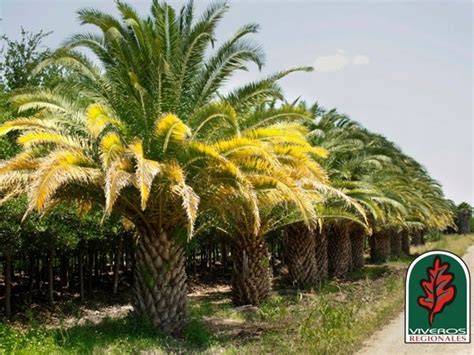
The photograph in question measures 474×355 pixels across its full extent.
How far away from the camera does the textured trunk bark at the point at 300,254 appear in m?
22.9

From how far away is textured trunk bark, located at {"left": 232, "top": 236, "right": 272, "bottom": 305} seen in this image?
725 inches

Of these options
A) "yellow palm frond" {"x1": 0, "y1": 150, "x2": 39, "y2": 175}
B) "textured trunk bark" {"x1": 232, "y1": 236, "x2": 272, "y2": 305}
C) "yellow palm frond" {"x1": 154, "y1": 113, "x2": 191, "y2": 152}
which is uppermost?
"yellow palm frond" {"x1": 154, "y1": 113, "x2": 191, "y2": 152}

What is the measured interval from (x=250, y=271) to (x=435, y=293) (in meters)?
10.1

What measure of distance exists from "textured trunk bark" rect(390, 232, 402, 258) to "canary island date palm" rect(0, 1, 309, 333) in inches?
1338

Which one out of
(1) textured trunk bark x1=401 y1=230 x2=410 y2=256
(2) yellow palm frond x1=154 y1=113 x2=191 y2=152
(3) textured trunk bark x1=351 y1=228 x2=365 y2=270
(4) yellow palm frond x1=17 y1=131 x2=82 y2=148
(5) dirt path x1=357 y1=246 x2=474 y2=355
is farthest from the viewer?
(1) textured trunk bark x1=401 y1=230 x2=410 y2=256

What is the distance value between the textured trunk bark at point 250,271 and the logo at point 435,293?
361 inches

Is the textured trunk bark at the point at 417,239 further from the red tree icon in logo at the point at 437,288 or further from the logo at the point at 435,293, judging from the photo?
the red tree icon in logo at the point at 437,288

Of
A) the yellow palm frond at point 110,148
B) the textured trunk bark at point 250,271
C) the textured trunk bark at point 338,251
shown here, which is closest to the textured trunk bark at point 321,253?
the textured trunk bark at point 338,251

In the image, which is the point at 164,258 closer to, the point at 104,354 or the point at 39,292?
the point at 104,354

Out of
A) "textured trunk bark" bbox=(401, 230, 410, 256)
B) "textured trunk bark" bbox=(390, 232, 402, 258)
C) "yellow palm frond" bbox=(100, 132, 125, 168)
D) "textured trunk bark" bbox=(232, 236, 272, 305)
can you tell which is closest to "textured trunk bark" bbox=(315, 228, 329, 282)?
"textured trunk bark" bbox=(232, 236, 272, 305)

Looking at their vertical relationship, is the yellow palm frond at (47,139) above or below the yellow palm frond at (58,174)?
above

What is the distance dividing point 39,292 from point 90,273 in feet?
10.1

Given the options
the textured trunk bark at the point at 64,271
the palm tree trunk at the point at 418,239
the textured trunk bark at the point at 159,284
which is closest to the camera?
the textured trunk bark at the point at 159,284

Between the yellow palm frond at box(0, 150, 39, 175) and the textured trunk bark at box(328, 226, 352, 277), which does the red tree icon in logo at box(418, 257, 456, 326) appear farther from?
the textured trunk bark at box(328, 226, 352, 277)
